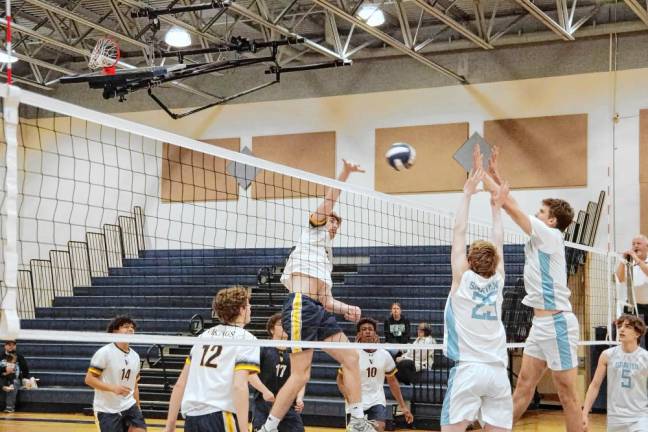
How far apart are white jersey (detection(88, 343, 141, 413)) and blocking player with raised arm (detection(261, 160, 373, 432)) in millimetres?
1842

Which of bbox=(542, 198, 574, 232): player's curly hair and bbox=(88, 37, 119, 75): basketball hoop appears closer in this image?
bbox=(542, 198, 574, 232): player's curly hair

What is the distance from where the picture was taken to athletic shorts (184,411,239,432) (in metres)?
5.35

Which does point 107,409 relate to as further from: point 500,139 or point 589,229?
point 500,139

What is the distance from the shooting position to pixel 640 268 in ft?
35.6

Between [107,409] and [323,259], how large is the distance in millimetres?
2664

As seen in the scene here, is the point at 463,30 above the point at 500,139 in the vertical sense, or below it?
above

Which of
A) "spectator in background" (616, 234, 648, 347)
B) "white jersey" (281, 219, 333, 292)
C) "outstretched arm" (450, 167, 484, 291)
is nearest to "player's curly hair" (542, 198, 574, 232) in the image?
"outstretched arm" (450, 167, 484, 291)

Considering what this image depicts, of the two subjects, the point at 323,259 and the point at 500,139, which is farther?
the point at 500,139

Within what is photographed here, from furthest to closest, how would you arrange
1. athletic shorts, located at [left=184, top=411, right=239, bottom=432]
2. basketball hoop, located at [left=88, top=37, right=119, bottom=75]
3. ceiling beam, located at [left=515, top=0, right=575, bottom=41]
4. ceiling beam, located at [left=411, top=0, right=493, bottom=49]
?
1. ceiling beam, located at [left=411, top=0, right=493, bottom=49]
2. ceiling beam, located at [left=515, top=0, right=575, bottom=41]
3. basketball hoop, located at [left=88, top=37, right=119, bottom=75]
4. athletic shorts, located at [left=184, top=411, right=239, bottom=432]

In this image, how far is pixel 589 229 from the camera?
17.1 metres

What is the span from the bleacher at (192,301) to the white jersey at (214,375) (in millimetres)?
7889

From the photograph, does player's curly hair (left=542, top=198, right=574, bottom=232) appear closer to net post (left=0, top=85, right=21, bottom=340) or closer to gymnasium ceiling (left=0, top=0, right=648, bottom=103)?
net post (left=0, top=85, right=21, bottom=340)

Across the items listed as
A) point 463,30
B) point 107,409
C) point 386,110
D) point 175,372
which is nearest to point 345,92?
point 386,110

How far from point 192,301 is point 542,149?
7722mm
